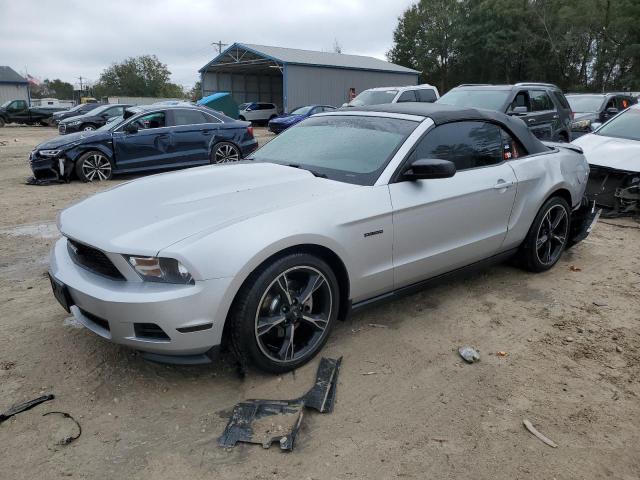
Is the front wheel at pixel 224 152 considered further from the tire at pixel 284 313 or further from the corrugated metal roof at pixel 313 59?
the corrugated metal roof at pixel 313 59

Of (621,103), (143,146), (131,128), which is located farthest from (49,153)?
(621,103)

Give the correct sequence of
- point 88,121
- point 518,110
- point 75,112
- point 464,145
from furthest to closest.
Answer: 1. point 75,112
2. point 88,121
3. point 518,110
4. point 464,145

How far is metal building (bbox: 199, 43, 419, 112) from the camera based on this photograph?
3080cm

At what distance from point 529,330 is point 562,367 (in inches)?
20.0

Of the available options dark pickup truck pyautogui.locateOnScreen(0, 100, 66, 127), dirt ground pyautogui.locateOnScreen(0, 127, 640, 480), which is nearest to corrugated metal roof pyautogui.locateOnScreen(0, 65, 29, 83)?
dark pickup truck pyautogui.locateOnScreen(0, 100, 66, 127)

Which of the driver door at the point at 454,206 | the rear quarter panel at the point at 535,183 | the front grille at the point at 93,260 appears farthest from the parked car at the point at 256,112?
the front grille at the point at 93,260

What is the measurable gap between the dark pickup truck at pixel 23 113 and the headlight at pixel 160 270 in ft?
111

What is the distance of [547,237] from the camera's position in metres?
A: 4.82

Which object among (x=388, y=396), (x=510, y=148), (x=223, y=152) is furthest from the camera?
(x=223, y=152)

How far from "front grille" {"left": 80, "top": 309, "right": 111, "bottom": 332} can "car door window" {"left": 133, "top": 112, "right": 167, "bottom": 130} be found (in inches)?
317

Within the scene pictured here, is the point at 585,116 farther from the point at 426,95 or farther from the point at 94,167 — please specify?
the point at 94,167

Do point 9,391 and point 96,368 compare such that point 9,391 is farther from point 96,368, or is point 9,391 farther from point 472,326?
point 472,326

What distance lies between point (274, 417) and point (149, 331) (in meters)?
0.80

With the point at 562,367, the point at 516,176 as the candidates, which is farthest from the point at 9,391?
the point at 516,176
